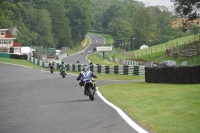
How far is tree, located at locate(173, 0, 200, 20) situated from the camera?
5228 centimetres

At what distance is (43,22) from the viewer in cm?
16462

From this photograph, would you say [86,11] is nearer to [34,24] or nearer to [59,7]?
[59,7]

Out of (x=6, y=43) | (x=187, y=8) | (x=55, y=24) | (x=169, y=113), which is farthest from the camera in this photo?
(x=55, y=24)

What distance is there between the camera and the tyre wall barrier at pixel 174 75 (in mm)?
29391

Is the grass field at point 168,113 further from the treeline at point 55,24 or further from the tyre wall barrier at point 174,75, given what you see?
the treeline at point 55,24

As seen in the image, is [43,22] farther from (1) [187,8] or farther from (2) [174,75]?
(2) [174,75]

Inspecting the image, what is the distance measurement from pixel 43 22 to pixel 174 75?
136397 millimetres

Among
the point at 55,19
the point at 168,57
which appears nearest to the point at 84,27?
the point at 55,19

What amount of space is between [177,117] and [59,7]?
177854mm

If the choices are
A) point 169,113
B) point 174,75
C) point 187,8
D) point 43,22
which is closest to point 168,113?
point 169,113

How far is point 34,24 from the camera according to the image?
539 ft

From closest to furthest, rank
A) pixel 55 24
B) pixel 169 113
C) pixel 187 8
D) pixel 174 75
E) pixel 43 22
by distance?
pixel 169 113 → pixel 174 75 → pixel 187 8 → pixel 43 22 → pixel 55 24

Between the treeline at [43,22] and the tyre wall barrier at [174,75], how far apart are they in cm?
11129

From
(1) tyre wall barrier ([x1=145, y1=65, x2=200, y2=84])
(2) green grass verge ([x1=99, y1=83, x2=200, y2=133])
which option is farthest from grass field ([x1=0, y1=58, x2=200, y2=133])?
(1) tyre wall barrier ([x1=145, y1=65, x2=200, y2=84])
